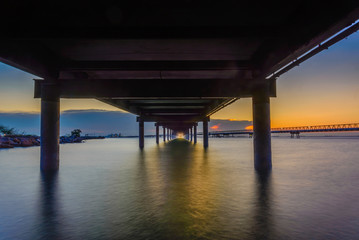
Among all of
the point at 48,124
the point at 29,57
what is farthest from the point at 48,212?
the point at 48,124

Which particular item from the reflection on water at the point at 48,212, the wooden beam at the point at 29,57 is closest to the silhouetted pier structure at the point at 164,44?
the wooden beam at the point at 29,57

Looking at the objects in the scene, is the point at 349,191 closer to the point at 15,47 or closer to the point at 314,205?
the point at 314,205

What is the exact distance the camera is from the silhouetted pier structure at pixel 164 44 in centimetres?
904

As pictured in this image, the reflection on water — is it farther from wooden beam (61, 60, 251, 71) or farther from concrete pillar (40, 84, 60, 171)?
wooden beam (61, 60, 251, 71)

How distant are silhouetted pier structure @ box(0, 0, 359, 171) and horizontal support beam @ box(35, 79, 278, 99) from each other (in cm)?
6

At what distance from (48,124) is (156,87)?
733 centimetres

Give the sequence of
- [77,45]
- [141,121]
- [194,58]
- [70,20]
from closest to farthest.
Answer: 1. [70,20]
2. [77,45]
3. [194,58]
4. [141,121]

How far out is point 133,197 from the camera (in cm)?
1031

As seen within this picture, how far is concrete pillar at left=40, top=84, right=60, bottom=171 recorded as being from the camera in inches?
679

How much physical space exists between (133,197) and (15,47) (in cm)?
867

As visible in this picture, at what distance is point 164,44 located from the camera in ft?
42.3

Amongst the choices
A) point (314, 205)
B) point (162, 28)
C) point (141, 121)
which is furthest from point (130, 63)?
point (141, 121)

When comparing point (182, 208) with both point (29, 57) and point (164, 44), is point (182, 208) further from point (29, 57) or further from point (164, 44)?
point (29, 57)

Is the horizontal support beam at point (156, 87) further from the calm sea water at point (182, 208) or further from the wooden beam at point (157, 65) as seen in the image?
the calm sea water at point (182, 208)
